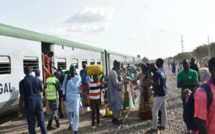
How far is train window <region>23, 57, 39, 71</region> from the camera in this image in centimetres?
814

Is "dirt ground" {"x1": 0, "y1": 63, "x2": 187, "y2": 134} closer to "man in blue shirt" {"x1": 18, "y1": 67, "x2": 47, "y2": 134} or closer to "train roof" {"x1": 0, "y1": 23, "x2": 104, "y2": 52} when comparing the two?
"man in blue shirt" {"x1": 18, "y1": 67, "x2": 47, "y2": 134}

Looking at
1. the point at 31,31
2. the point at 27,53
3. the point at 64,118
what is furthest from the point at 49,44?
the point at 64,118

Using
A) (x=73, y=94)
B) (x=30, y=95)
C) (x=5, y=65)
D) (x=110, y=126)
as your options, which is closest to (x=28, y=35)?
(x=5, y=65)

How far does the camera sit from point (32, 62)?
8.52 meters

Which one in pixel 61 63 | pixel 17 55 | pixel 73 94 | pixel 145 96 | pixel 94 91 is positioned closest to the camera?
pixel 73 94

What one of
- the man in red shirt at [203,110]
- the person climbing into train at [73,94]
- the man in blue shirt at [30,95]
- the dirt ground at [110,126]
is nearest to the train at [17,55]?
the dirt ground at [110,126]

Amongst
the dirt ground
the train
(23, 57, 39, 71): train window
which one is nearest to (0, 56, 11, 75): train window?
the train

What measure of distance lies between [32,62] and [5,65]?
1507 mm

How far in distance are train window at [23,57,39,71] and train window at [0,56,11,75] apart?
0.89 m

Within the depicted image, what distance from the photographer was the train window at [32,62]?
814cm

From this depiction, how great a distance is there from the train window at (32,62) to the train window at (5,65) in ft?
2.93

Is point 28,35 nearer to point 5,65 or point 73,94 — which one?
point 5,65

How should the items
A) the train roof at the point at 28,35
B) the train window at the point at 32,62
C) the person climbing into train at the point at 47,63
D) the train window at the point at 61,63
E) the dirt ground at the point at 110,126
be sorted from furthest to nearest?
1. the train window at the point at 61,63
2. the person climbing into train at the point at 47,63
3. the train window at the point at 32,62
4. the dirt ground at the point at 110,126
5. the train roof at the point at 28,35

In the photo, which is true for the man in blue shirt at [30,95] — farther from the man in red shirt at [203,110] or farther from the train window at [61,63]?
the train window at [61,63]
